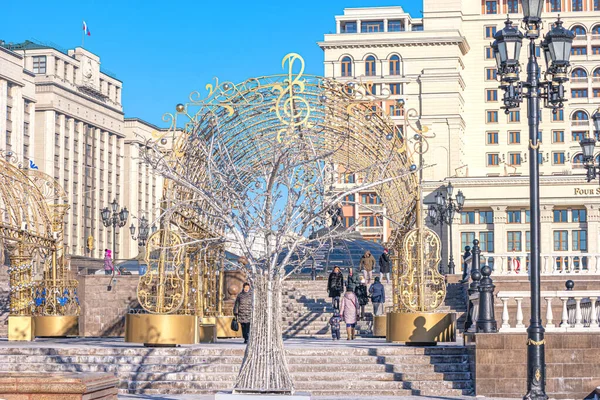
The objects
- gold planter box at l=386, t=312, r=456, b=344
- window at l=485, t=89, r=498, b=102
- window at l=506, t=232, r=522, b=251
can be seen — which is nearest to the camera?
gold planter box at l=386, t=312, r=456, b=344

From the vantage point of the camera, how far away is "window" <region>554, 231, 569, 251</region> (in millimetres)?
72500

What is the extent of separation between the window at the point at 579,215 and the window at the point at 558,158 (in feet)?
33.6

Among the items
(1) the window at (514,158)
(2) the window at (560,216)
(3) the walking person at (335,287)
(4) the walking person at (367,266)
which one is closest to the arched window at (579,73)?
(1) the window at (514,158)

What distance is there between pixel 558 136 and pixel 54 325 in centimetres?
6166

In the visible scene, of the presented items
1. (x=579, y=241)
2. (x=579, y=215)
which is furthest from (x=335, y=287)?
(x=579, y=241)

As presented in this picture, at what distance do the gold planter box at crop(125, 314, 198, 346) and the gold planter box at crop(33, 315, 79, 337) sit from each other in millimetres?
6118

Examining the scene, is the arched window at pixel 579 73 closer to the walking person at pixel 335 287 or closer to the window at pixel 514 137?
the window at pixel 514 137

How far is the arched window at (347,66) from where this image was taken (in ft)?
269

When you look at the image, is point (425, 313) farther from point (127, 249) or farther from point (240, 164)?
point (127, 249)

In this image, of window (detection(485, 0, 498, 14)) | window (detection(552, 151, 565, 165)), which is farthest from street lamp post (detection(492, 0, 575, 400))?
window (detection(485, 0, 498, 14))

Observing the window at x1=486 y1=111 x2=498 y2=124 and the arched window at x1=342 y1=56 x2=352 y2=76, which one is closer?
the arched window at x1=342 y1=56 x2=352 y2=76

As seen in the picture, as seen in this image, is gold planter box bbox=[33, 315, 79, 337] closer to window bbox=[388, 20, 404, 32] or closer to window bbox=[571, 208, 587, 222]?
window bbox=[571, 208, 587, 222]

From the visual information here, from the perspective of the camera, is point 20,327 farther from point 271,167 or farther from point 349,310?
point 271,167

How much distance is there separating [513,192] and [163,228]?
2066 inches
